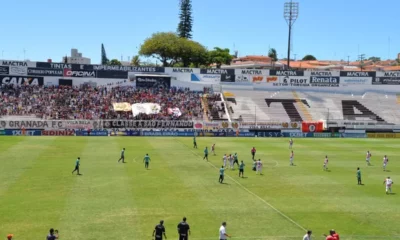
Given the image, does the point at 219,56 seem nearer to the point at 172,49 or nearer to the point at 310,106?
the point at 172,49

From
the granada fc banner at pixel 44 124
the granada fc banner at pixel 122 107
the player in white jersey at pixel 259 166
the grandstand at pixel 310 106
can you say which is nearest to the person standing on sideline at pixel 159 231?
the player in white jersey at pixel 259 166

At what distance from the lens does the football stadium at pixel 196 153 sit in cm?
2400

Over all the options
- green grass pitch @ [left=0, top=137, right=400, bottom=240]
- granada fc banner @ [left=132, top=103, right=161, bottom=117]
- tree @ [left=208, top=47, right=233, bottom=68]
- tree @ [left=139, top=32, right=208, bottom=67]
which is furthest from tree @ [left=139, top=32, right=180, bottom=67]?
green grass pitch @ [left=0, top=137, right=400, bottom=240]

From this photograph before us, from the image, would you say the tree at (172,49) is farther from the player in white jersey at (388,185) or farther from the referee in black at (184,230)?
the referee in black at (184,230)

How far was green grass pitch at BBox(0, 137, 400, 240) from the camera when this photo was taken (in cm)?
2289

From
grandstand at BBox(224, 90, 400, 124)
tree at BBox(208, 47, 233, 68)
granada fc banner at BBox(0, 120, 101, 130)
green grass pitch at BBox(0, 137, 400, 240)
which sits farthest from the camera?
tree at BBox(208, 47, 233, 68)

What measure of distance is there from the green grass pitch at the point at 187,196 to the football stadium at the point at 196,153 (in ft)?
0.32

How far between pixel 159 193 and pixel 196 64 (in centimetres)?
10262

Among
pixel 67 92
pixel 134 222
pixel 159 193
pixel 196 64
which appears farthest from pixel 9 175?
pixel 196 64

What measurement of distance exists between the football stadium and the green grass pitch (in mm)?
98

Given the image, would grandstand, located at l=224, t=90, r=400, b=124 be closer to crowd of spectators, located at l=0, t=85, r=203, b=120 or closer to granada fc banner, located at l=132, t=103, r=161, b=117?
crowd of spectators, located at l=0, t=85, r=203, b=120

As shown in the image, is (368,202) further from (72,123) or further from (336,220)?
(72,123)

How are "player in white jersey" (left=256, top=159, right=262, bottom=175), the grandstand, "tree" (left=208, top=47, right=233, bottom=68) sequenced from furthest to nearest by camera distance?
"tree" (left=208, top=47, right=233, bottom=68) < the grandstand < "player in white jersey" (left=256, top=159, right=262, bottom=175)

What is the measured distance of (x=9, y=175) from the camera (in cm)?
3497
